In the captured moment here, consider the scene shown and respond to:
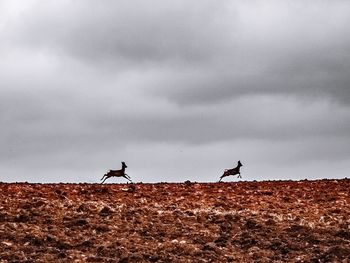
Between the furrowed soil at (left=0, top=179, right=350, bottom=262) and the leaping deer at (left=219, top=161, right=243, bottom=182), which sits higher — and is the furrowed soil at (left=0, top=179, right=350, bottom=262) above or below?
below

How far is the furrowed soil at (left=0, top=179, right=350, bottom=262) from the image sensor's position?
2102cm

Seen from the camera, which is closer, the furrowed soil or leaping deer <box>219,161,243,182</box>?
the furrowed soil

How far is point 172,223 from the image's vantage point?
2348 centimetres

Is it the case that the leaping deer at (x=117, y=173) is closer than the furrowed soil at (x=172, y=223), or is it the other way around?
the furrowed soil at (x=172, y=223)

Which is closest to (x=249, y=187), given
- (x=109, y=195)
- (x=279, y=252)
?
(x=109, y=195)

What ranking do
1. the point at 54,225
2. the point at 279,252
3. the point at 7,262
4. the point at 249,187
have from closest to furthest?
the point at 7,262, the point at 279,252, the point at 54,225, the point at 249,187

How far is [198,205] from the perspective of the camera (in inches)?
1003

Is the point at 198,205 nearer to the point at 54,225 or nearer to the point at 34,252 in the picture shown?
the point at 54,225

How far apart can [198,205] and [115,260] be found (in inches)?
229

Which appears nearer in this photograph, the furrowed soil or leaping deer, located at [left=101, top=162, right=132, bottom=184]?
the furrowed soil

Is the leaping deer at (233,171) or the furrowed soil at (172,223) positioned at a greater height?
the leaping deer at (233,171)

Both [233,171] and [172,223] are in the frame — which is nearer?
[172,223]

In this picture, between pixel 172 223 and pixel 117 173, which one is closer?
pixel 172 223

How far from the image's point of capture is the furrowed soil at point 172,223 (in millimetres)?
21016
